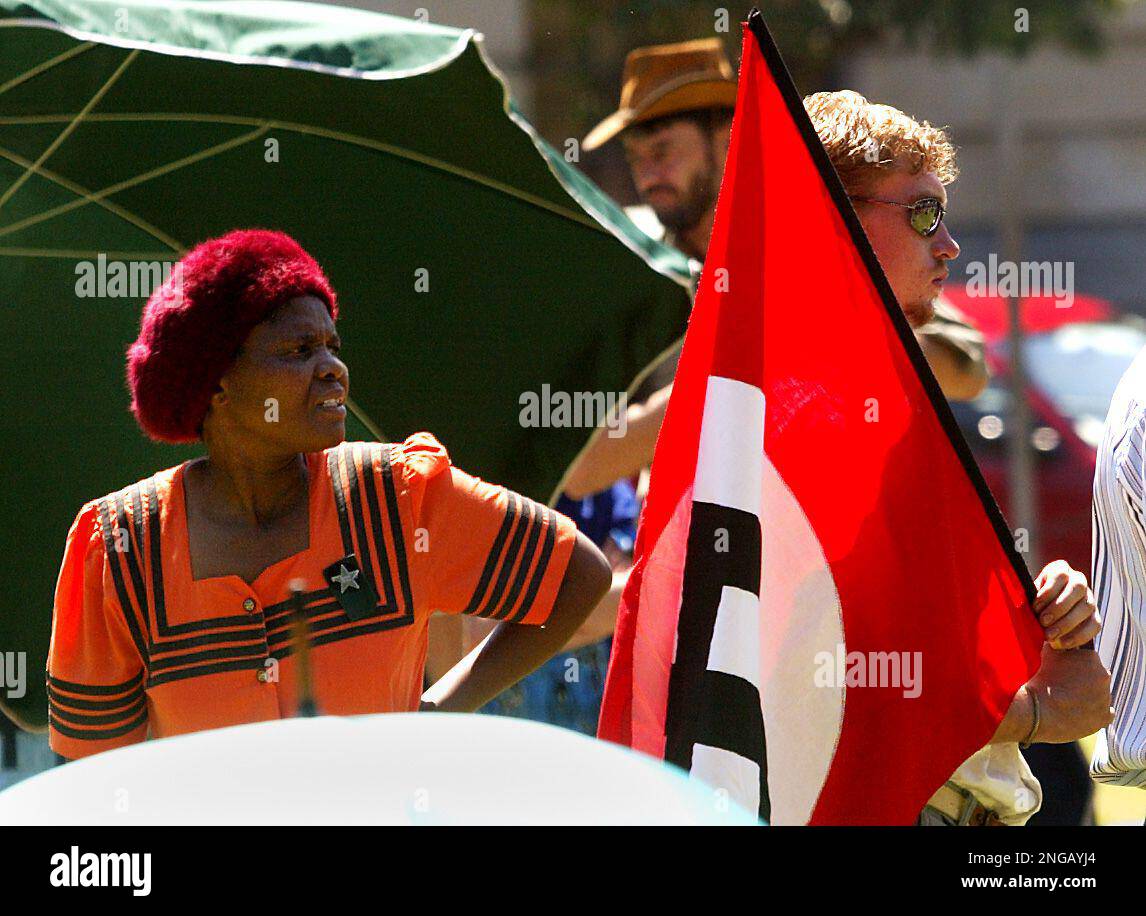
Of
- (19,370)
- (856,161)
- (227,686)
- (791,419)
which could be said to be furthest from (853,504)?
(19,370)

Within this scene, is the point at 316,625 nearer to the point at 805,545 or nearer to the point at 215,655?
the point at 215,655

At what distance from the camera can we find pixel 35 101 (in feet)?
11.6

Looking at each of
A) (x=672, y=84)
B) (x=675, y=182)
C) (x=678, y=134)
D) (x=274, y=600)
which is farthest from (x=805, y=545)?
(x=672, y=84)

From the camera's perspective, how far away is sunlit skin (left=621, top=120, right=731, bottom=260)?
4.88 m

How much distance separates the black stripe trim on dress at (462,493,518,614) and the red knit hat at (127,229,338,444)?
47 centimetres

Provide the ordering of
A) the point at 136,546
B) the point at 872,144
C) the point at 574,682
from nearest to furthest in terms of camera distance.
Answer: the point at 136,546
the point at 872,144
the point at 574,682

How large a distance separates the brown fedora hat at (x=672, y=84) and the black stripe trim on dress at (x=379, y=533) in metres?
2.61

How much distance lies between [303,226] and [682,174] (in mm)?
1617

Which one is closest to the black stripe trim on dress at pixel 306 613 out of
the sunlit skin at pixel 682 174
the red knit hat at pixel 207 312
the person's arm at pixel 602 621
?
the red knit hat at pixel 207 312

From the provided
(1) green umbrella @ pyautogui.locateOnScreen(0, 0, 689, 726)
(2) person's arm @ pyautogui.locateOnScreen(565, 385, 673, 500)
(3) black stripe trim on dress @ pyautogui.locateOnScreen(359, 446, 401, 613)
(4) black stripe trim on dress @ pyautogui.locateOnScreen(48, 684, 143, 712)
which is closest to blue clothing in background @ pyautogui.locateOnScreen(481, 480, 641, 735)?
(2) person's arm @ pyautogui.locateOnScreen(565, 385, 673, 500)

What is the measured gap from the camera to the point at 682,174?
5047mm

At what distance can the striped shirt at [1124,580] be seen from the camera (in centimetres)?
308
